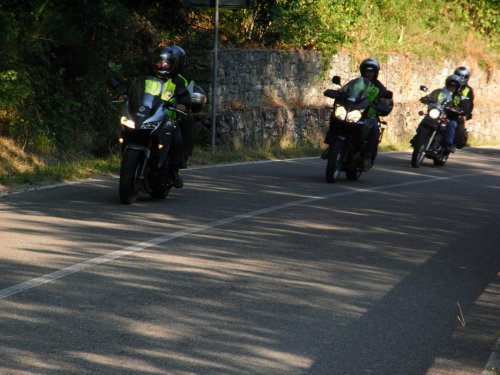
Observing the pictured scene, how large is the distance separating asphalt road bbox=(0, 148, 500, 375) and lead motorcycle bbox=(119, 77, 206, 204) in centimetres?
24

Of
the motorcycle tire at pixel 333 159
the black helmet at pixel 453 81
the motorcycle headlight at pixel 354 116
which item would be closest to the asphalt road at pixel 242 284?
the motorcycle tire at pixel 333 159

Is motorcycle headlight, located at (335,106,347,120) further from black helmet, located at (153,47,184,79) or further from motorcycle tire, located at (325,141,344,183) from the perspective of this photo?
black helmet, located at (153,47,184,79)

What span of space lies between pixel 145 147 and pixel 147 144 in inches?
4.9

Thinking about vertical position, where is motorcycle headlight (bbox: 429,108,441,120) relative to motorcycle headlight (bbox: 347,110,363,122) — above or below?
above

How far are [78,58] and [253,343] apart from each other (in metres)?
14.6

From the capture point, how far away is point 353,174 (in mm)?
17859

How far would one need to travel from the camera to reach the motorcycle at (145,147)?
1275cm

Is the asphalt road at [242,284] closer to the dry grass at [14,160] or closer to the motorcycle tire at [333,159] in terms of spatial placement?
the dry grass at [14,160]

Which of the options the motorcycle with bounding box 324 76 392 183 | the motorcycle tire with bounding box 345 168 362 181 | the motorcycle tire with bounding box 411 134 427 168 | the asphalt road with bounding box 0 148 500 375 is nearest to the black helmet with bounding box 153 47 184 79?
the asphalt road with bounding box 0 148 500 375

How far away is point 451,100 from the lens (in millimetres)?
22516

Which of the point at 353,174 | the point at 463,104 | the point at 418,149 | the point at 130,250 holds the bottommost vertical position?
the point at 130,250

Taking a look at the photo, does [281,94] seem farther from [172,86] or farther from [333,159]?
[172,86]

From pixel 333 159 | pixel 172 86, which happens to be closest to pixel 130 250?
pixel 172 86

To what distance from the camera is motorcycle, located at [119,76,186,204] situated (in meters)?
12.8
